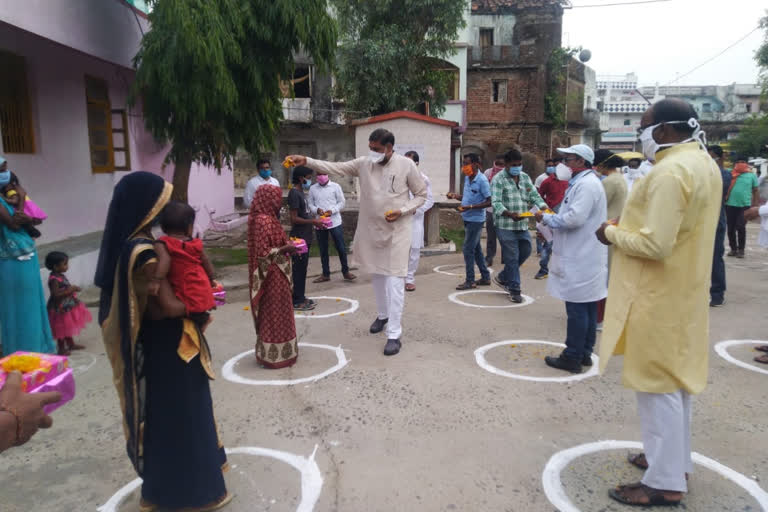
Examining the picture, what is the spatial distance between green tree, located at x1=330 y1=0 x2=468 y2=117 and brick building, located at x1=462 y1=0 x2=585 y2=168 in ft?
34.0

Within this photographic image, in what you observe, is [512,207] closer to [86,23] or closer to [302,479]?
[302,479]

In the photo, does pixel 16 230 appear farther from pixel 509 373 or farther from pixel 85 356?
pixel 509 373

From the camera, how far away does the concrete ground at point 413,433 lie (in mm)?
2893

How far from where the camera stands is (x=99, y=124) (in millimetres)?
9242

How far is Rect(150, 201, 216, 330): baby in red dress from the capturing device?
267cm

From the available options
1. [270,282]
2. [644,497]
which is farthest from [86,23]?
[644,497]

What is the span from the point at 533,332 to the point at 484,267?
2.25m

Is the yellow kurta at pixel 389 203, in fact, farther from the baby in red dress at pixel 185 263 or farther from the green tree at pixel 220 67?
the green tree at pixel 220 67

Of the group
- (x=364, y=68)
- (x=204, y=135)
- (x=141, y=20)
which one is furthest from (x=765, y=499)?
(x=364, y=68)

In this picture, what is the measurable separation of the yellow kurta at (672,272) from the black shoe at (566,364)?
1868 mm

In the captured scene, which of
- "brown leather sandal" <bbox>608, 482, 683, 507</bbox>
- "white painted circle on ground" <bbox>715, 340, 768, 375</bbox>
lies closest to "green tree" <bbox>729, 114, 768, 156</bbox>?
"white painted circle on ground" <bbox>715, 340, 768, 375</bbox>

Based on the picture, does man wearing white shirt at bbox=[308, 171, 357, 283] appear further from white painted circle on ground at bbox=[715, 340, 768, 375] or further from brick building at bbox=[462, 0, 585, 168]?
brick building at bbox=[462, 0, 585, 168]

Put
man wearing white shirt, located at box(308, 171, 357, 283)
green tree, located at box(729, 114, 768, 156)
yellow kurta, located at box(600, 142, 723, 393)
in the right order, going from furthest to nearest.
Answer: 1. green tree, located at box(729, 114, 768, 156)
2. man wearing white shirt, located at box(308, 171, 357, 283)
3. yellow kurta, located at box(600, 142, 723, 393)

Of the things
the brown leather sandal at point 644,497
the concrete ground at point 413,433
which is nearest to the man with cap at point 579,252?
the concrete ground at point 413,433
